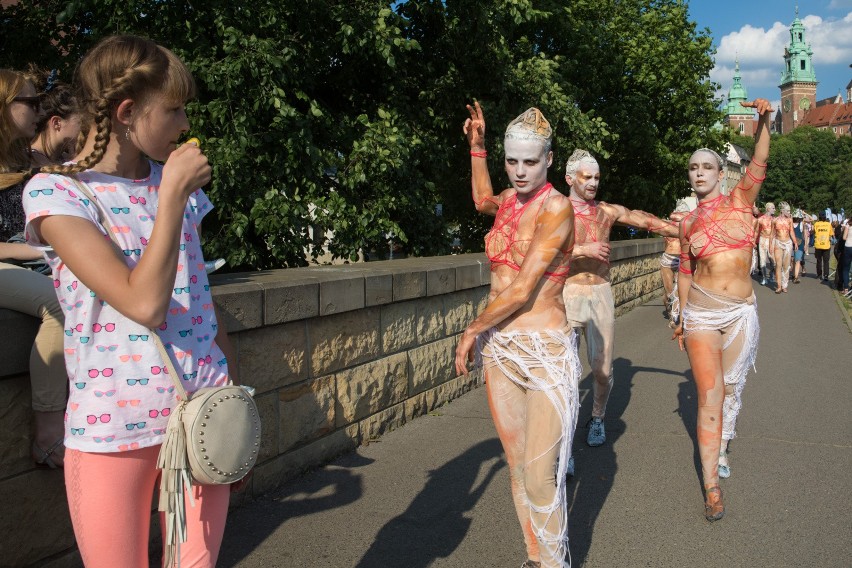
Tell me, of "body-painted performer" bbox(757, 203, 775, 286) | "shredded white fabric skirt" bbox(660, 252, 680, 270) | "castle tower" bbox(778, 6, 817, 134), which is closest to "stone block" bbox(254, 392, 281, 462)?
"shredded white fabric skirt" bbox(660, 252, 680, 270)

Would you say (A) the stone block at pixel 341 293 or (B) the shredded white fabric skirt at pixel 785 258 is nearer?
(A) the stone block at pixel 341 293

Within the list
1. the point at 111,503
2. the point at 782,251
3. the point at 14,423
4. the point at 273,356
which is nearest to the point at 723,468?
the point at 273,356

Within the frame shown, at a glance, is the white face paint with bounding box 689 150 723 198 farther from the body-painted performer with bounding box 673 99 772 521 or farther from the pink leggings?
the pink leggings

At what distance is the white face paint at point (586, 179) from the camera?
6137 mm

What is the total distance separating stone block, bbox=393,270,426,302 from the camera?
624cm

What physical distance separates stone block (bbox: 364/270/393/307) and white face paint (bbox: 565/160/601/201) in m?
1.58

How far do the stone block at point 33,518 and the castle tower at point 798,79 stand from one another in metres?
207

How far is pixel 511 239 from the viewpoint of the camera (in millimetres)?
3609

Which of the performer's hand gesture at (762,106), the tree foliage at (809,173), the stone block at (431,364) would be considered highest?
the tree foliage at (809,173)

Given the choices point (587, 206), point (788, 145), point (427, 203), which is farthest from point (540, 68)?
point (788, 145)

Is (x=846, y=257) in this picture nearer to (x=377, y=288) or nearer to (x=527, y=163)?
(x=377, y=288)

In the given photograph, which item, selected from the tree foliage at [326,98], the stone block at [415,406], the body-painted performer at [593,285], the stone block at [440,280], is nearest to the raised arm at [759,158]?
the body-painted performer at [593,285]

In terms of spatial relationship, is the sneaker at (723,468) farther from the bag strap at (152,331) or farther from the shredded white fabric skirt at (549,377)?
the bag strap at (152,331)

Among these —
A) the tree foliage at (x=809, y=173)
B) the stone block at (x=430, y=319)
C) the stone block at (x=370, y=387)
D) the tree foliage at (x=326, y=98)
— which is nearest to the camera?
the stone block at (x=370, y=387)
